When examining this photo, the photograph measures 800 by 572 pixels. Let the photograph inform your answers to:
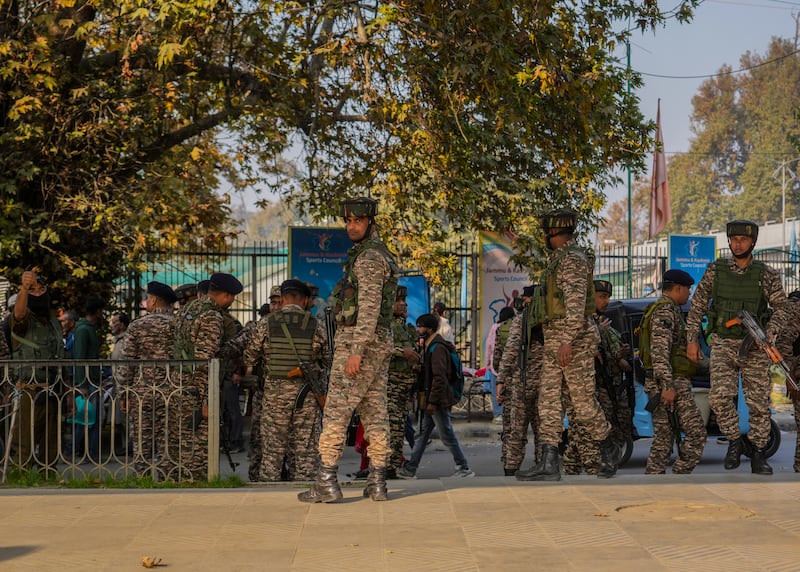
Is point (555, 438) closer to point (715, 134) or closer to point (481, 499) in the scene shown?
point (481, 499)

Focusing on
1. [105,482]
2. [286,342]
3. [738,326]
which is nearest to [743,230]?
[738,326]

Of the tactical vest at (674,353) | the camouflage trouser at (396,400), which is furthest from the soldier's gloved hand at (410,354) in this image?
the tactical vest at (674,353)

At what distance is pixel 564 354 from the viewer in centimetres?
759

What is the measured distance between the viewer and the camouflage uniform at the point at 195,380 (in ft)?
27.5

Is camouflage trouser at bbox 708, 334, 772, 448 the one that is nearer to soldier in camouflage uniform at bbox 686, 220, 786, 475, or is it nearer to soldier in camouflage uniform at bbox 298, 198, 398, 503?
soldier in camouflage uniform at bbox 686, 220, 786, 475

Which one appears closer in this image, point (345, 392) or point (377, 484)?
point (345, 392)

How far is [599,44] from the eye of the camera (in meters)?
11.9

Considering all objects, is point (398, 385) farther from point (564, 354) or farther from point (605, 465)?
point (564, 354)

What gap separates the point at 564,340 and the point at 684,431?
186cm

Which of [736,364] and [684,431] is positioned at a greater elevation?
[736,364]

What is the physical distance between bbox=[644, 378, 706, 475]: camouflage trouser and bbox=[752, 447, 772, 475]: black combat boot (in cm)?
56

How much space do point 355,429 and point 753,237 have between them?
12.8 feet

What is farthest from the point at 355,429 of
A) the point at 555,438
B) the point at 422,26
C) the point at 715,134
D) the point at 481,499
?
the point at 715,134

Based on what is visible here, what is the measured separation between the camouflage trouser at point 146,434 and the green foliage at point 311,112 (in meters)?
3.75
